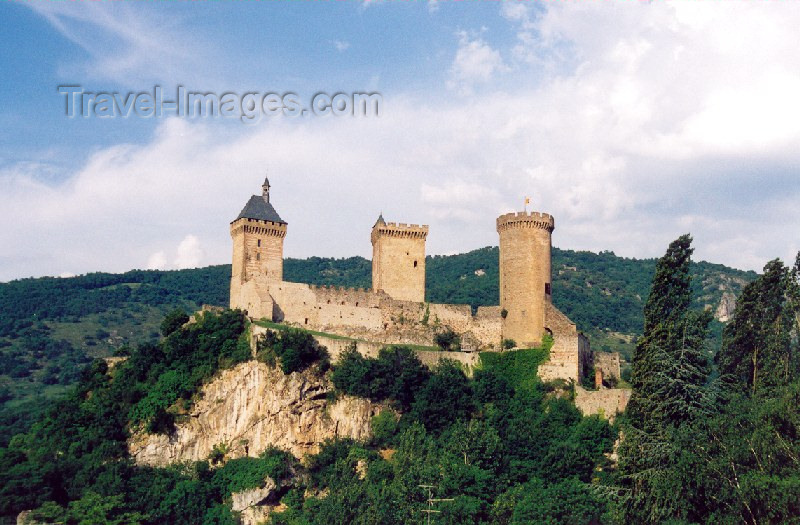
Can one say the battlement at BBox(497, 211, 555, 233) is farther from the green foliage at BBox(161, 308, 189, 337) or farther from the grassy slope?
the grassy slope

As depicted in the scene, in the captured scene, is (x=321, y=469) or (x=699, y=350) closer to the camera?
(x=699, y=350)

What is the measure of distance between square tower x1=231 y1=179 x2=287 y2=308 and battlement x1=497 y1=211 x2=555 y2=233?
488 inches

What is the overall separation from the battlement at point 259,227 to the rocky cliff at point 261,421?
922cm

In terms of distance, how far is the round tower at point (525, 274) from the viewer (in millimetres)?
50719

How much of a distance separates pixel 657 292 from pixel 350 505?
53.0 ft

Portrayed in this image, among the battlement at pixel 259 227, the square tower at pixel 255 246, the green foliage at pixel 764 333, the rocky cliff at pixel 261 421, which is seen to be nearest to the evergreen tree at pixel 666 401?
the green foliage at pixel 764 333

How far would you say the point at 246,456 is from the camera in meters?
46.1

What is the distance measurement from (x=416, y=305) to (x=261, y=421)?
11.4m

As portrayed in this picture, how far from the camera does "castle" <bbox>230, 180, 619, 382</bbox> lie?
50531 millimetres

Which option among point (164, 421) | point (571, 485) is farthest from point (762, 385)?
point (164, 421)

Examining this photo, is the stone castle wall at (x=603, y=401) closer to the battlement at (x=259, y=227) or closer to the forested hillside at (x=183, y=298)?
the battlement at (x=259, y=227)

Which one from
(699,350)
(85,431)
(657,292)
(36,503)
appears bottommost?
(36,503)

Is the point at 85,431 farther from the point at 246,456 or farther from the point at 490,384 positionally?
the point at 490,384

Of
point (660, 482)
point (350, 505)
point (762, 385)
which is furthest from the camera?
point (350, 505)
